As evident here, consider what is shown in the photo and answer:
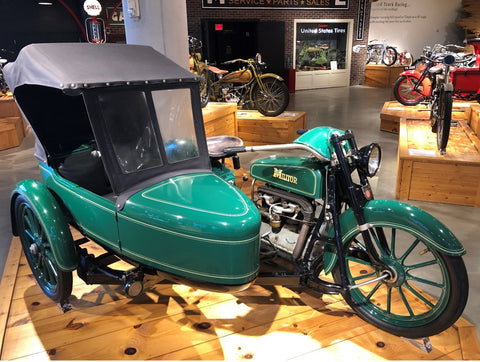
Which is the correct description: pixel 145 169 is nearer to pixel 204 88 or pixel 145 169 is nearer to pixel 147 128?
pixel 147 128

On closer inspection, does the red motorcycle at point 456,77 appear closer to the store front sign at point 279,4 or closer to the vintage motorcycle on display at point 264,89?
the vintage motorcycle on display at point 264,89

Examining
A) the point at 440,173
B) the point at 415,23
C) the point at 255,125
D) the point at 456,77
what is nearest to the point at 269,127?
the point at 255,125

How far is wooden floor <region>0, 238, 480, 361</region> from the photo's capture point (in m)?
2.09

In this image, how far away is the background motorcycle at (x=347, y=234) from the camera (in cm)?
192

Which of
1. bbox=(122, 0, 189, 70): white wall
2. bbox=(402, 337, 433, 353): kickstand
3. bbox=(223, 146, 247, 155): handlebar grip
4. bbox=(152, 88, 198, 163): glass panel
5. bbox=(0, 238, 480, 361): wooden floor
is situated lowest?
bbox=(0, 238, 480, 361): wooden floor

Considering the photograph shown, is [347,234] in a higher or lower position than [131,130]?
lower

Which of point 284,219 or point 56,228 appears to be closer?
point 56,228

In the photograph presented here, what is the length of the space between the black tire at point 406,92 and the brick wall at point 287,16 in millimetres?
5561

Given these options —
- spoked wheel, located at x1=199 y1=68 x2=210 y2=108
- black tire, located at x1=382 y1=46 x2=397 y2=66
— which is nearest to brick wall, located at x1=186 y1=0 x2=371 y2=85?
black tire, located at x1=382 y1=46 x2=397 y2=66

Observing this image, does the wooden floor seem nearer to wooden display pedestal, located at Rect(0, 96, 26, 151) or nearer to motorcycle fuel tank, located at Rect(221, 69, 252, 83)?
wooden display pedestal, located at Rect(0, 96, 26, 151)

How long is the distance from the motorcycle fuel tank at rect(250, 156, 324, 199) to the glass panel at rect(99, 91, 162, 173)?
63cm

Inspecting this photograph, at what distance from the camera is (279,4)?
12.6m

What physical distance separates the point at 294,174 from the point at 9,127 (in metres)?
6.09

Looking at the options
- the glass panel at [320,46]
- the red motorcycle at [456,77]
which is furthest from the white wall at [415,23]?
the red motorcycle at [456,77]
